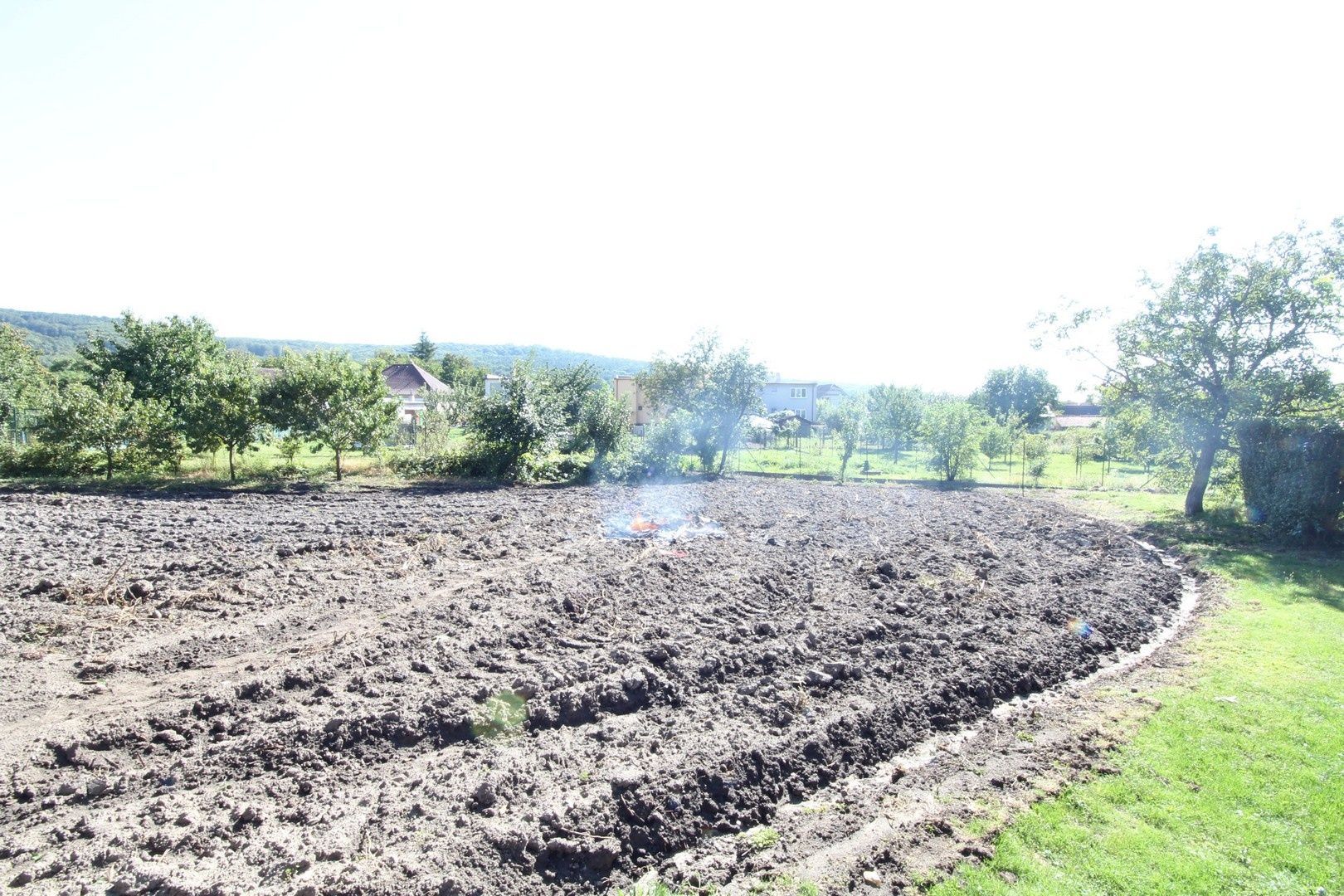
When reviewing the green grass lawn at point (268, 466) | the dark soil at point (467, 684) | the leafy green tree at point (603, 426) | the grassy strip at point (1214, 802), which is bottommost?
the green grass lawn at point (268, 466)

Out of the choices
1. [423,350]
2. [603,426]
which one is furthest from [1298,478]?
[423,350]

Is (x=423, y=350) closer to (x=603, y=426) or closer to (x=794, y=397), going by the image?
(x=794, y=397)

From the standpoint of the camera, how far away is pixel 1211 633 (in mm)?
8273

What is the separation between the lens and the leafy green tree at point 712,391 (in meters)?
25.5

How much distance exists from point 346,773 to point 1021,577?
9.79 metres

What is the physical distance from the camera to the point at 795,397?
64.1 metres

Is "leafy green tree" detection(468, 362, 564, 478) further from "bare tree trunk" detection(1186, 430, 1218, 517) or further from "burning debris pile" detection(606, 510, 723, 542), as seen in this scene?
"bare tree trunk" detection(1186, 430, 1218, 517)

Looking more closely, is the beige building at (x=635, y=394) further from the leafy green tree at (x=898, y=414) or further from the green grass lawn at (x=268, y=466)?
the leafy green tree at (x=898, y=414)

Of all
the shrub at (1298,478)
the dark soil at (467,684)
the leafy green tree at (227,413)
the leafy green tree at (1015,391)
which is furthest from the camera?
the leafy green tree at (1015,391)

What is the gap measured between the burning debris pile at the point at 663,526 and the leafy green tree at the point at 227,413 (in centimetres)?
1212

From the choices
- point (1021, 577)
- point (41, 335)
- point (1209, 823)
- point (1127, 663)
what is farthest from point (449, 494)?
point (41, 335)

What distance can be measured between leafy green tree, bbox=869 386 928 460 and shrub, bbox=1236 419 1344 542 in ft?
64.1

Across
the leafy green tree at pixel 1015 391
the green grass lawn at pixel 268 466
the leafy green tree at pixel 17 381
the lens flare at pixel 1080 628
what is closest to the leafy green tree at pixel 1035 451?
the lens flare at pixel 1080 628

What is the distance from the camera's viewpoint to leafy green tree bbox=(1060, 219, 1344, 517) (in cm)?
1512
